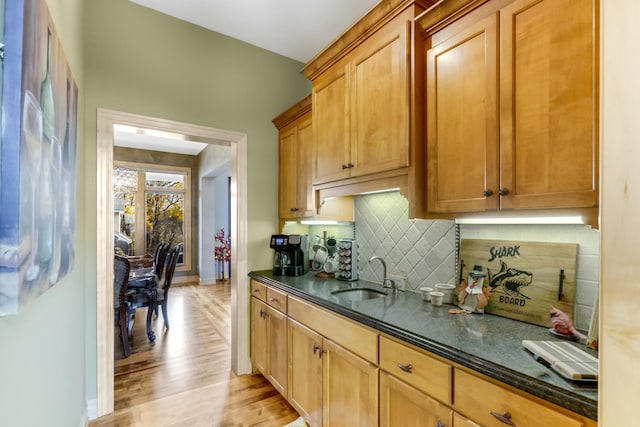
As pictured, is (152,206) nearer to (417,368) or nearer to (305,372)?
(305,372)

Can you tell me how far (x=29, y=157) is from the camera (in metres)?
0.75

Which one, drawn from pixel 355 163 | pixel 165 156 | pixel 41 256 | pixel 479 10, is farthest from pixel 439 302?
pixel 165 156

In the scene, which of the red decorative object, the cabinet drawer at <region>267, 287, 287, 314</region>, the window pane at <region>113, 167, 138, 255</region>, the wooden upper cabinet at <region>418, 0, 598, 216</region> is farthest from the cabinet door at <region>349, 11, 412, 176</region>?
the window pane at <region>113, 167, 138, 255</region>

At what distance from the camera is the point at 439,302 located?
5.57ft

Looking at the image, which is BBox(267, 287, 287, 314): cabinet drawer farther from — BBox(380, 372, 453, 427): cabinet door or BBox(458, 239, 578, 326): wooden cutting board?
BBox(458, 239, 578, 326): wooden cutting board

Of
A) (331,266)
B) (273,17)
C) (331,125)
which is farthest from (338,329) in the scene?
(273,17)

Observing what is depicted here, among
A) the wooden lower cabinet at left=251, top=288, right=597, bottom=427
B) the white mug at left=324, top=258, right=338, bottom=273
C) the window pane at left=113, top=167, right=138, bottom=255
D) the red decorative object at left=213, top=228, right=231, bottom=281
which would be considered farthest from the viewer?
the red decorative object at left=213, top=228, right=231, bottom=281

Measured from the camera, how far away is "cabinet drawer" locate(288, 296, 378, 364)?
1522 mm

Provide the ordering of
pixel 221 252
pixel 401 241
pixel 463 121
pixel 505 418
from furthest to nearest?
pixel 221 252 → pixel 401 241 → pixel 463 121 → pixel 505 418

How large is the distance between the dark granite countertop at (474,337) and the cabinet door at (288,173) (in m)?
1.01

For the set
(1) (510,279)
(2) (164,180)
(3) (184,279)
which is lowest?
(3) (184,279)

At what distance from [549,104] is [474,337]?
3.09 feet

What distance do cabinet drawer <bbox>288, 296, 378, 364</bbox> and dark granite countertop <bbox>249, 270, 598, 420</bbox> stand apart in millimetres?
52

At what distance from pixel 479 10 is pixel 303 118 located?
1.59 meters
